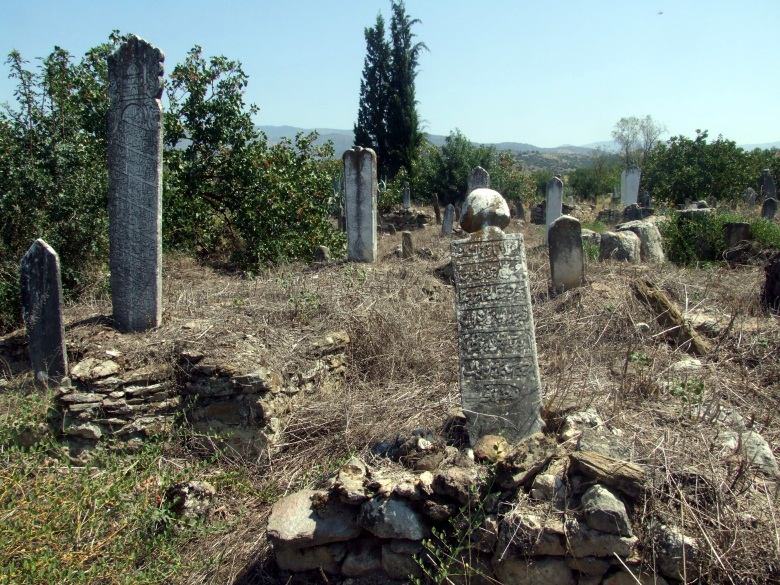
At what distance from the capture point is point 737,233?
35.5 feet

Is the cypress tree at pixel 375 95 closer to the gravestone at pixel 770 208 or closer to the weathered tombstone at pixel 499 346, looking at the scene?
the gravestone at pixel 770 208

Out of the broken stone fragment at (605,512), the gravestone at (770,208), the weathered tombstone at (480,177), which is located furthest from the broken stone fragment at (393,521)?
the gravestone at (770,208)

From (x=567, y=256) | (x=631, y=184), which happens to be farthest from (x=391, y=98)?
(x=567, y=256)

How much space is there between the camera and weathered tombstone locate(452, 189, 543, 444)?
13.5ft

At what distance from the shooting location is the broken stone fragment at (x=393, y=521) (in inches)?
132

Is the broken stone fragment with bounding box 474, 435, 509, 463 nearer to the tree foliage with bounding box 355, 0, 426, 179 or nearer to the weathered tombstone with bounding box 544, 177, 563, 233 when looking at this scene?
the weathered tombstone with bounding box 544, 177, 563, 233

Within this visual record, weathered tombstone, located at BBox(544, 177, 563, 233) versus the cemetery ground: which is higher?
weathered tombstone, located at BBox(544, 177, 563, 233)

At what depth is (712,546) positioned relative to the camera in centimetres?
287

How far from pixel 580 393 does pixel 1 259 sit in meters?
6.65

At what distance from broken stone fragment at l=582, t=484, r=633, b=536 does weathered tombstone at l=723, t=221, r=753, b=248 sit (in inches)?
364

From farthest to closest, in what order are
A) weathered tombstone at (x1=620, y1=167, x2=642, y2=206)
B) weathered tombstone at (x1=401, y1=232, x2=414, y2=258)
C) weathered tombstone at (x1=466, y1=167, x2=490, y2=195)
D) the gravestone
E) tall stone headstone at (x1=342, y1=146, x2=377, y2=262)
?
1. weathered tombstone at (x1=620, y1=167, x2=642, y2=206)
2. the gravestone
3. weathered tombstone at (x1=466, y1=167, x2=490, y2=195)
4. weathered tombstone at (x1=401, y1=232, x2=414, y2=258)
5. tall stone headstone at (x1=342, y1=146, x2=377, y2=262)

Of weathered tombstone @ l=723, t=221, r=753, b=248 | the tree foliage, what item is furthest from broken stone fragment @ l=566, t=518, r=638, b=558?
the tree foliage

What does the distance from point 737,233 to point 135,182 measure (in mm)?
9607

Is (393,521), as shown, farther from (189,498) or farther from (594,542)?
(189,498)
